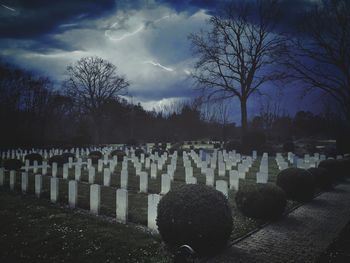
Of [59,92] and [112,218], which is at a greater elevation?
[59,92]

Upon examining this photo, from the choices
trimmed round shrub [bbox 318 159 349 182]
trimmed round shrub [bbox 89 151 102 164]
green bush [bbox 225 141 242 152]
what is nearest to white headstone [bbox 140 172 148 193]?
trimmed round shrub [bbox 318 159 349 182]

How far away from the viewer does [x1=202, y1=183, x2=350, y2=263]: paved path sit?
16.6 feet

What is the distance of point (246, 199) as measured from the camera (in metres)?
7.63

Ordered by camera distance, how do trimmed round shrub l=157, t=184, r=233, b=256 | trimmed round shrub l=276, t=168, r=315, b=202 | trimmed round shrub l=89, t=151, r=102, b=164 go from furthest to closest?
trimmed round shrub l=89, t=151, r=102, b=164 → trimmed round shrub l=276, t=168, r=315, b=202 → trimmed round shrub l=157, t=184, r=233, b=256

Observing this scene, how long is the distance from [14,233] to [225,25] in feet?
108

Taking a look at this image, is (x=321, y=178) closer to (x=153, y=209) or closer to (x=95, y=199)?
(x=153, y=209)

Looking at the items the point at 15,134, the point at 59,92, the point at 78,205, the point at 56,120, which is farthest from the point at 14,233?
the point at 56,120

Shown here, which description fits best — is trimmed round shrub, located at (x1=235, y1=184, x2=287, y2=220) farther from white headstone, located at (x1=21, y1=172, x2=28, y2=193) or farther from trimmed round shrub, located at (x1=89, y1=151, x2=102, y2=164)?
trimmed round shrub, located at (x1=89, y1=151, x2=102, y2=164)

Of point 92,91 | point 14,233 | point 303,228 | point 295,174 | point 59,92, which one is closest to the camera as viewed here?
point 14,233

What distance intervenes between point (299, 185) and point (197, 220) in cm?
629

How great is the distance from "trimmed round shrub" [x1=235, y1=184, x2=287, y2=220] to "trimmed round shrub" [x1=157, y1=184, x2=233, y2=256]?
2.42 meters

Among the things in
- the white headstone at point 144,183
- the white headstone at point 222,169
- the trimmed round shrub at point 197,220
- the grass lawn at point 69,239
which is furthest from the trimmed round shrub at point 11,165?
the trimmed round shrub at point 197,220

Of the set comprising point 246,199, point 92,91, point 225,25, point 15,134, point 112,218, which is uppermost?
point 225,25

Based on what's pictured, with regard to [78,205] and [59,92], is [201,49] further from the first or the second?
[59,92]
